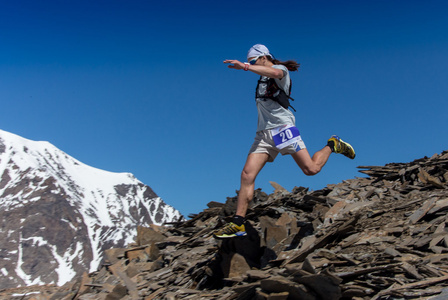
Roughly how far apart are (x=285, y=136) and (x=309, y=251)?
5.89ft

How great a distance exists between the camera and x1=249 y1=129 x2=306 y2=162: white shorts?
21.4 ft

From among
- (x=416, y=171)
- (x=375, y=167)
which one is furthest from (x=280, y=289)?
(x=375, y=167)

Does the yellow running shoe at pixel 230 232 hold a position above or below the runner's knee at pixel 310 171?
below

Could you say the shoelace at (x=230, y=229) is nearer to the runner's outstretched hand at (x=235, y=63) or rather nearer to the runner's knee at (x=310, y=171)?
the runner's knee at (x=310, y=171)

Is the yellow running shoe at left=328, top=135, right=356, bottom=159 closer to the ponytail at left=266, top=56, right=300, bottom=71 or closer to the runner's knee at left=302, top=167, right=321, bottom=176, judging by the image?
the runner's knee at left=302, top=167, right=321, bottom=176

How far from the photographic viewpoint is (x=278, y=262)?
623cm

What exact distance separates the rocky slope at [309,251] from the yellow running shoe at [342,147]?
0.94m

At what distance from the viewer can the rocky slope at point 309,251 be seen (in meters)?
4.76

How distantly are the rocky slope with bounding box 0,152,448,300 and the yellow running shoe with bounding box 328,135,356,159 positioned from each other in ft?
3.09

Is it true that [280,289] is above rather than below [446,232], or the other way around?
below

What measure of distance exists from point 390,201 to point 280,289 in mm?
3807

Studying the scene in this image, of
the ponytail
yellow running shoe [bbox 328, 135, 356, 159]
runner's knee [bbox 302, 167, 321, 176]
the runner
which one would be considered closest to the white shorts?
the runner

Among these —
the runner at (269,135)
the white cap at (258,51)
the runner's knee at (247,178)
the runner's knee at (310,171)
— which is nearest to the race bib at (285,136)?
the runner at (269,135)

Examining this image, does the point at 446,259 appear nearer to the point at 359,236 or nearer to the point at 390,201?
the point at 359,236
